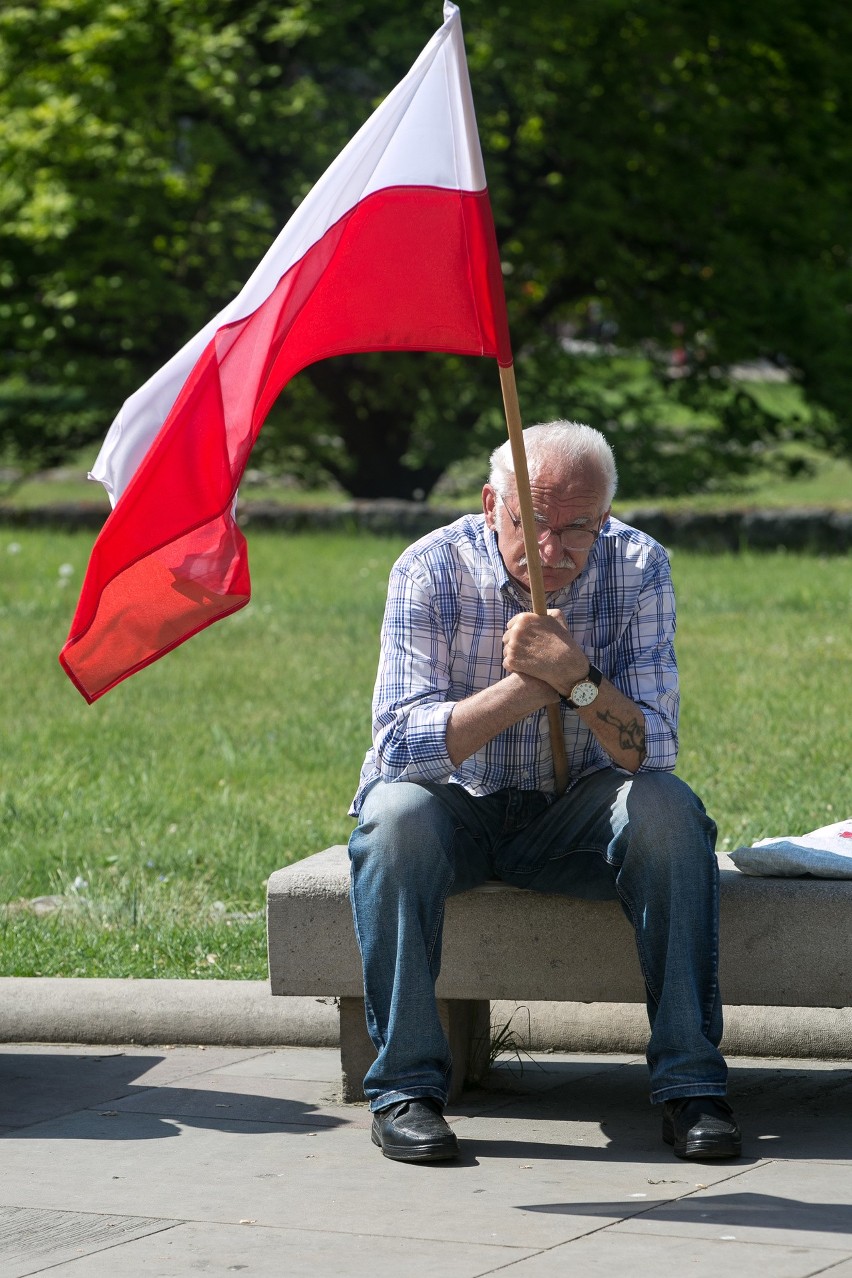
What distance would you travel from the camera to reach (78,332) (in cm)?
1909

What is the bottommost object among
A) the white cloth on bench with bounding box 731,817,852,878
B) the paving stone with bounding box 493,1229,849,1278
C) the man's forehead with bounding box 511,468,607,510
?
the paving stone with bounding box 493,1229,849,1278

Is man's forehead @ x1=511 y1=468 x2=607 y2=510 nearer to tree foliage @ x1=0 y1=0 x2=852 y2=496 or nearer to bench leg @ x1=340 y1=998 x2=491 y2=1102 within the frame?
bench leg @ x1=340 y1=998 x2=491 y2=1102

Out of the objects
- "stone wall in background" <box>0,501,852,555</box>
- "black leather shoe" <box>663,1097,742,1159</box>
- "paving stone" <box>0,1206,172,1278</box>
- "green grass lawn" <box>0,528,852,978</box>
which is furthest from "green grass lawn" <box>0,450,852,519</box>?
"paving stone" <box>0,1206,172,1278</box>

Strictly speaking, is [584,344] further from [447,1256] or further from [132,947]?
[447,1256]

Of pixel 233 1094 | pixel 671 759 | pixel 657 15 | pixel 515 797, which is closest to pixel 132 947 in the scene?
pixel 233 1094

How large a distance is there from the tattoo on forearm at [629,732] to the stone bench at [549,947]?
1.16 feet

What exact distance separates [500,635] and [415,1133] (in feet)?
3.57

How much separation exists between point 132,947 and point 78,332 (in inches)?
556

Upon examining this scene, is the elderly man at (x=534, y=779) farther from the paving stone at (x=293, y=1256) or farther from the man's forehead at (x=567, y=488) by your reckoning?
the paving stone at (x=293, y=1256)

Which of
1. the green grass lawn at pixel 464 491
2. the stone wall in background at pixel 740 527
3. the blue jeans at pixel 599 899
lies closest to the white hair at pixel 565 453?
the blue jeans at pixel 599 899

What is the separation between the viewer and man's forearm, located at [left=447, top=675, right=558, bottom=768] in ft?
13.9

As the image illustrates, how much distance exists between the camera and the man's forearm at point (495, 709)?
4.23m

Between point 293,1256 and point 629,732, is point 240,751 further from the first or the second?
point 293,1256

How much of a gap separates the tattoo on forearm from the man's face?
344 millimetres
